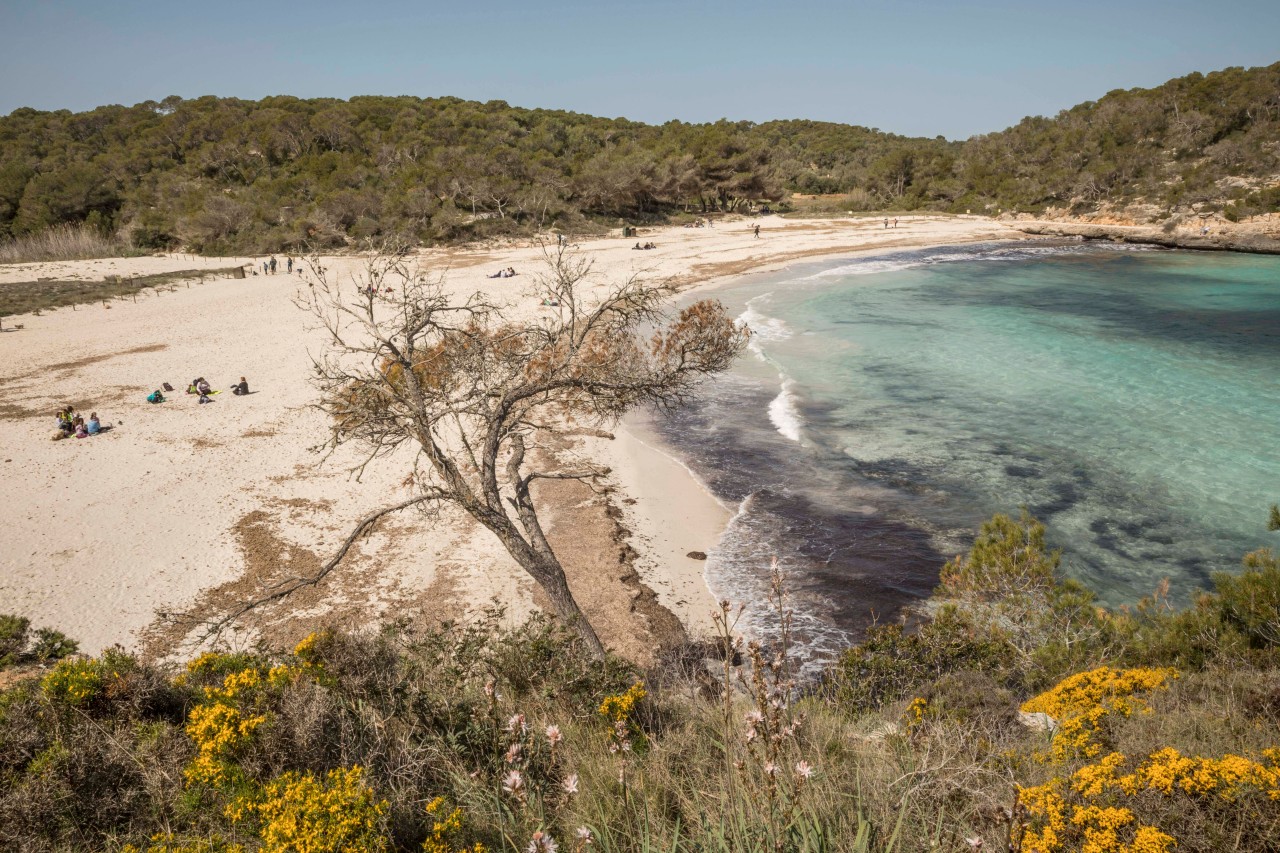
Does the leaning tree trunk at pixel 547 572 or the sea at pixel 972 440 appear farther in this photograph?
the sea at pixel 972 440

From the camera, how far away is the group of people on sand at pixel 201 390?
1988cm

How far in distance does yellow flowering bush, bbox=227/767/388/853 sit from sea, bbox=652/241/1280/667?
2275 millimetres

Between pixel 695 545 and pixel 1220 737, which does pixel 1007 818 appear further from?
pixel 695 545

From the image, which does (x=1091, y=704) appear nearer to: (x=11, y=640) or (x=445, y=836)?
(x=445, y=836)

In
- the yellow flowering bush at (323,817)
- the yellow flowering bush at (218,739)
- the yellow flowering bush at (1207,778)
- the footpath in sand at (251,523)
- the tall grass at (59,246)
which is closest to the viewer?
the yellow flowering bush at (323,817)

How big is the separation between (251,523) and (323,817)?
1232cm

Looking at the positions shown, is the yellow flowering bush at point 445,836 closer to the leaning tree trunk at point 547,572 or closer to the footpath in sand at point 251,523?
the leaning tree trunk at point 547,572

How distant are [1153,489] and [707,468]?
415 inches

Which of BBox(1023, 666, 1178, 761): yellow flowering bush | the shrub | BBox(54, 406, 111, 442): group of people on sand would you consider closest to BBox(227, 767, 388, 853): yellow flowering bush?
BBox(1023, 666, 1178, 761): yellow flowering bush

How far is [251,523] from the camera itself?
13289 mm

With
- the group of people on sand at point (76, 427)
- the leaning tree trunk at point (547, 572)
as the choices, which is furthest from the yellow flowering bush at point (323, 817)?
the group of people on sand at point (76, 427)

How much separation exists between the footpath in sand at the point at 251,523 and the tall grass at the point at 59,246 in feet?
117

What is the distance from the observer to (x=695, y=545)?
12992mm

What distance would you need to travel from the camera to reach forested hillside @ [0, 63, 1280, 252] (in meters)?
53.5
